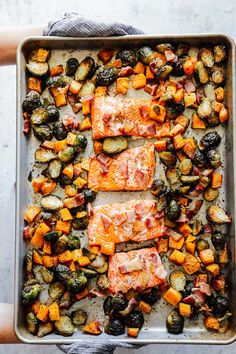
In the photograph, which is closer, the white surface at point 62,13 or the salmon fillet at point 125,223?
the salmon fillet at point 125,223

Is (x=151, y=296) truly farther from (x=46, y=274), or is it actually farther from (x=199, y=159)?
(x=199, y=159)

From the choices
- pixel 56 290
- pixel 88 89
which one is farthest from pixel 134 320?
pixel 88 89

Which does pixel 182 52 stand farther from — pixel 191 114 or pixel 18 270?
pixel 18 270

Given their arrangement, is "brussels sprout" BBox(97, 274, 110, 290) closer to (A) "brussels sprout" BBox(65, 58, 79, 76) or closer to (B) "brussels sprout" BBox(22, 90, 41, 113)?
(B) "brussels sprout" BBox(22, 90, 41, 113)

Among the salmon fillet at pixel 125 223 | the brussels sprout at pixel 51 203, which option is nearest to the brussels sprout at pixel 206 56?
the salmon fillet at pixel 125 223

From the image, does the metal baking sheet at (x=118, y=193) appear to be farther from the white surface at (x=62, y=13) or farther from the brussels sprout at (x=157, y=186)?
the white surface at (x=62, y=13)

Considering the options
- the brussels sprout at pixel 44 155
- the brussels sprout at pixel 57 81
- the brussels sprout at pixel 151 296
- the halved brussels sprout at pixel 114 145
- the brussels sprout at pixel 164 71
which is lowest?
the brussels sprout at pixel 151 296
